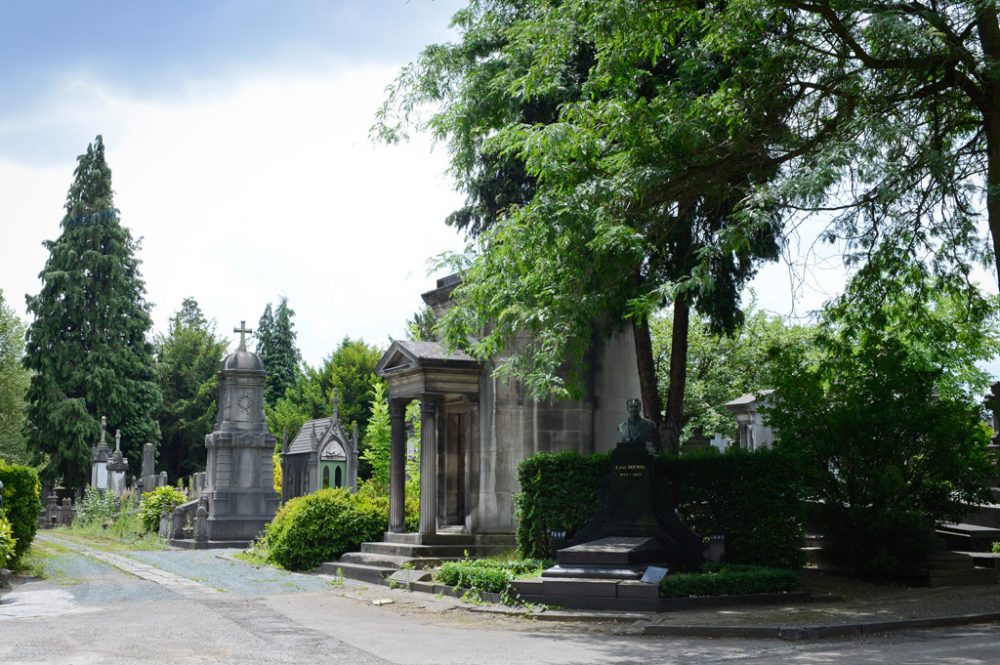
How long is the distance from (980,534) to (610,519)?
284 inches

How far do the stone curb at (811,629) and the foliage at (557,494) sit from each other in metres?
4.60

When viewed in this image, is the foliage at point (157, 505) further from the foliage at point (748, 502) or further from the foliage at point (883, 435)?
the foliage at point (883, 435)

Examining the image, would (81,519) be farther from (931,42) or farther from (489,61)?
(931,42)

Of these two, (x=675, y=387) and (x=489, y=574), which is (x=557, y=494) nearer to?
(x=489, y=574)

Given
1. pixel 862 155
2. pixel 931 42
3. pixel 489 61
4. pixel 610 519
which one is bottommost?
pixel 610 519

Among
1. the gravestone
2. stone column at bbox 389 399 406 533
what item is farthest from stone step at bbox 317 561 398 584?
the gravestone

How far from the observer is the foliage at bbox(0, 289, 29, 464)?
56.8m

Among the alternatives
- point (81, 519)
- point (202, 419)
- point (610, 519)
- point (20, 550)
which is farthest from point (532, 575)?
point (202, 419)

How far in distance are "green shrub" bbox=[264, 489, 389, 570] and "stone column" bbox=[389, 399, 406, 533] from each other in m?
0.74

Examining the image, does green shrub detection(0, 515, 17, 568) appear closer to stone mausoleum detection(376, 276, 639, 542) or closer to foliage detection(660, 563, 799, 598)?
stone mausoleum detection(376, 276, 639, 542)

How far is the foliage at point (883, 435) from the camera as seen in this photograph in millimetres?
15117

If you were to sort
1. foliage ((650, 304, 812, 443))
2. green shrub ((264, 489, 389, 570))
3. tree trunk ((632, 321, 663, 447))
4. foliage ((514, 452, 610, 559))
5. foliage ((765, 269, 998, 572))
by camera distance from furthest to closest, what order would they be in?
foliage ((650, 304, 812, 443)) < green shrub ((264, 489, 389, 570)) < tree trunk ((632, 321, 663, 447)) < foliage ((514, 452, 610, 559)) < foliage ((765, 269, 998, 572))

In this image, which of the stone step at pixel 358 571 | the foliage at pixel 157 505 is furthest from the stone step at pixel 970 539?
the foliage at pixel 157 505

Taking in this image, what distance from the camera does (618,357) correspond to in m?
19.8
